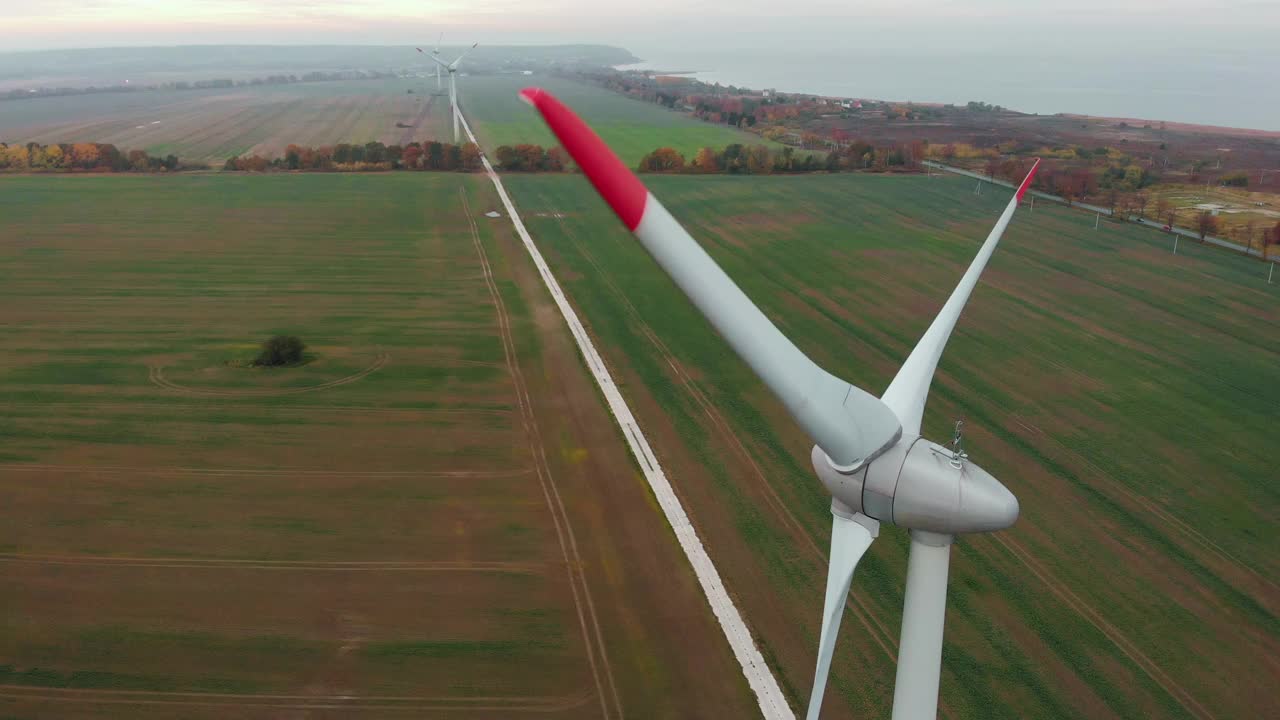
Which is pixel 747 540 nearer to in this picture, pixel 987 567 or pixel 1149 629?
pixel 987 567

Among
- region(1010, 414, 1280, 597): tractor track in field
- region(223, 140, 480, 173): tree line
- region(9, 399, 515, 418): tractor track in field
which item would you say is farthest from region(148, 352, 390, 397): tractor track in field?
region(223, 140, 480, 173): tree line

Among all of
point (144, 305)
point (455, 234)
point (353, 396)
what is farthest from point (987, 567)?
point (455, 234)

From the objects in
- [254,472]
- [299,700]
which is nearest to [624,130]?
[254,472]

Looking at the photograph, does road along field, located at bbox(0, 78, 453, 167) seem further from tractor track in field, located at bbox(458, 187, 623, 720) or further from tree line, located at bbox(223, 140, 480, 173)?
tractor track in field, located at bbox(458, 187, 623, 720)

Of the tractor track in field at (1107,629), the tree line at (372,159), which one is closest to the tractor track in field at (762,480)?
the tractor track in field at (1107,629)

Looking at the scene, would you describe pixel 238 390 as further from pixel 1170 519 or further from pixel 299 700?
pixel 1170 519

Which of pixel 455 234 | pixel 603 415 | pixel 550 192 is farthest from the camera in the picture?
pixel 550 192

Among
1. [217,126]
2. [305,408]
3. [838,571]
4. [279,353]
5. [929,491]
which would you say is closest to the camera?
[929,491]
